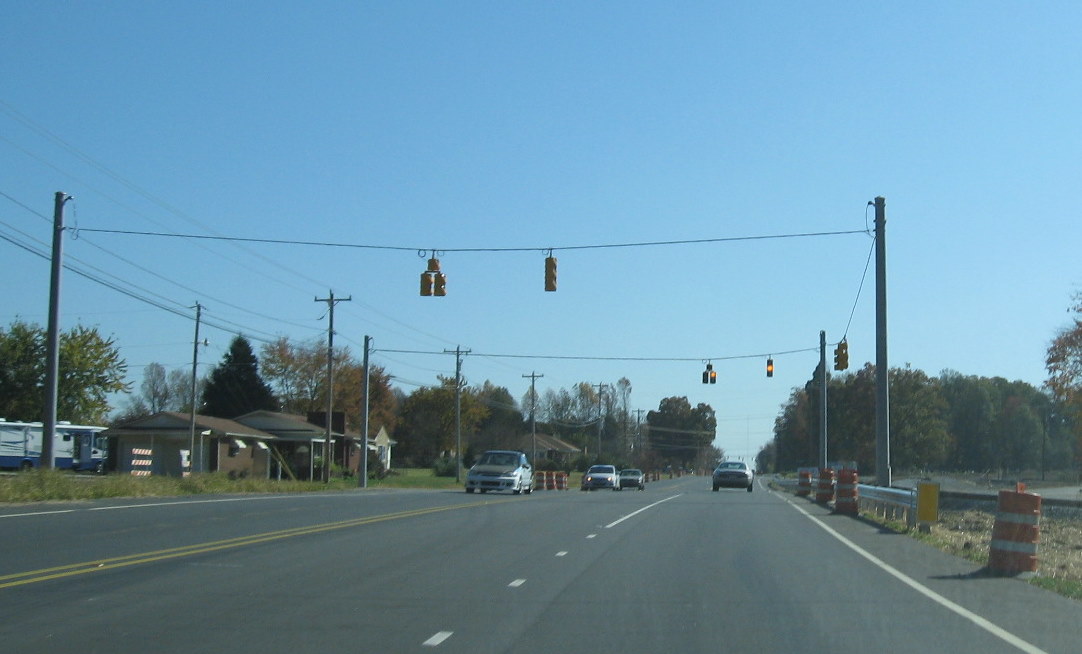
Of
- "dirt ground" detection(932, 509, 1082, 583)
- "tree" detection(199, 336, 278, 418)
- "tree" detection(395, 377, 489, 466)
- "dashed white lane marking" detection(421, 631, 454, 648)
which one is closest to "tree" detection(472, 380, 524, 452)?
"tree" detection(395, 377, 489, 466)

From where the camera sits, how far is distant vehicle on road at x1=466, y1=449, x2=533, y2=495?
43094 mm

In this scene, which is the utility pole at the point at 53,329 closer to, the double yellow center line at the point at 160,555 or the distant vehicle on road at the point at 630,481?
the double yellow center line at the point at 160,555

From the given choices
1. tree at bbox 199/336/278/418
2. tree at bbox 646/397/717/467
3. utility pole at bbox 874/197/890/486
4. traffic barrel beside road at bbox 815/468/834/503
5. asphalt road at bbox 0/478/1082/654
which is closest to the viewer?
asphalt road at bbox 0/478/1082/654

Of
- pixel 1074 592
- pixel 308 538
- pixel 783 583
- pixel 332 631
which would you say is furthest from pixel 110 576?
pixel 1074 592

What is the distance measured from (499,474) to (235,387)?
2341 inches

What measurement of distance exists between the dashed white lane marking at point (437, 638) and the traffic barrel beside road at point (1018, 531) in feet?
27.1

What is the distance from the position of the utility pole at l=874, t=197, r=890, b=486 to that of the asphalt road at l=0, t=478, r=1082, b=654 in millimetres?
7419

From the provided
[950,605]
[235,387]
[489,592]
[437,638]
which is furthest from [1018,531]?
[235,387]

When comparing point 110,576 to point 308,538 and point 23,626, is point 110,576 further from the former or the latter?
point 308,538

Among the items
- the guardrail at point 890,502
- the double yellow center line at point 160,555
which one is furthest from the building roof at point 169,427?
the double yellow center line at point 160,555

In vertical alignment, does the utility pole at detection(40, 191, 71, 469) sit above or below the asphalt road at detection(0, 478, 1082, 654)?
above

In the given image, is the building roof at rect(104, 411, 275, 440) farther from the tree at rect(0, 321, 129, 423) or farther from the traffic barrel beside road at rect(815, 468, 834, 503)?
the traffic barrel beside road at rect(815, 468, 834, 503)

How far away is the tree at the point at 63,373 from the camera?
67688 millimetres

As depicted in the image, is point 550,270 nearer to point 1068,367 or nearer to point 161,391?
point 1068,367
